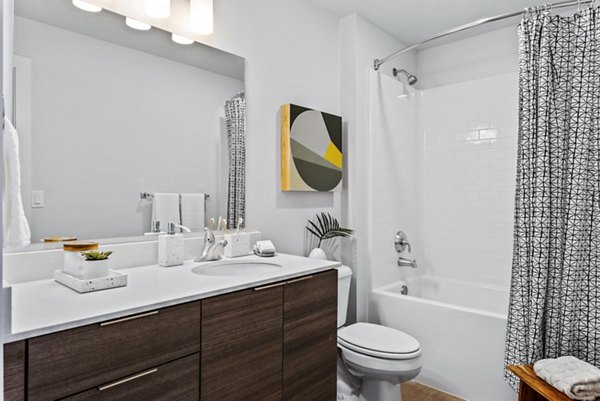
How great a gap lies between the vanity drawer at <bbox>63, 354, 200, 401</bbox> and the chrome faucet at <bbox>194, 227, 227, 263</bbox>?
63 cm

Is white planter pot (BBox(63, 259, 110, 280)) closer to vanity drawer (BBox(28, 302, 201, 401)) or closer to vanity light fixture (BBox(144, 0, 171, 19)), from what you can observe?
vanity drawer (BBox(28, 302, 201, 401))

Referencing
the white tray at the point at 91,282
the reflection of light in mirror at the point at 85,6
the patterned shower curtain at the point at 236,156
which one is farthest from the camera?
the patterned shower curtain at the point at 236,156

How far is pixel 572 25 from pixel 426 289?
216 cm

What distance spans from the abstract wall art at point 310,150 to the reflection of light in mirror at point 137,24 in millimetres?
877

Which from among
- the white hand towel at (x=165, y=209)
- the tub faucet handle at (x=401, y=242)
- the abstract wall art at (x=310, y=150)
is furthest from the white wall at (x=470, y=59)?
the white hand towel at (x=165, y=209)

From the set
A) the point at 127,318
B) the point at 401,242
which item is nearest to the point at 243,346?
the point at 127,318

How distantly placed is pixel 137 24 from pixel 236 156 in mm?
771

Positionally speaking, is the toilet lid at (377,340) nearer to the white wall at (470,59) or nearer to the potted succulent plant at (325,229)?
the potted succulent plant at (325,229)

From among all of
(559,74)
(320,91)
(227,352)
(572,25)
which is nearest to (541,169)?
(559,74)

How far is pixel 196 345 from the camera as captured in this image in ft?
4.17

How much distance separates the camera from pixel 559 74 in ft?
6.97

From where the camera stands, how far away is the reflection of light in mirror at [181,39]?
1.86m

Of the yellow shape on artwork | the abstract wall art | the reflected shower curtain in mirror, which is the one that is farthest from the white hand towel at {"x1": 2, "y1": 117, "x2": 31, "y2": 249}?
the reflected shower curtain in mirror

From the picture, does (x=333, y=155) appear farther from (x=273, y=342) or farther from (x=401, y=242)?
(x=273, y=342)
